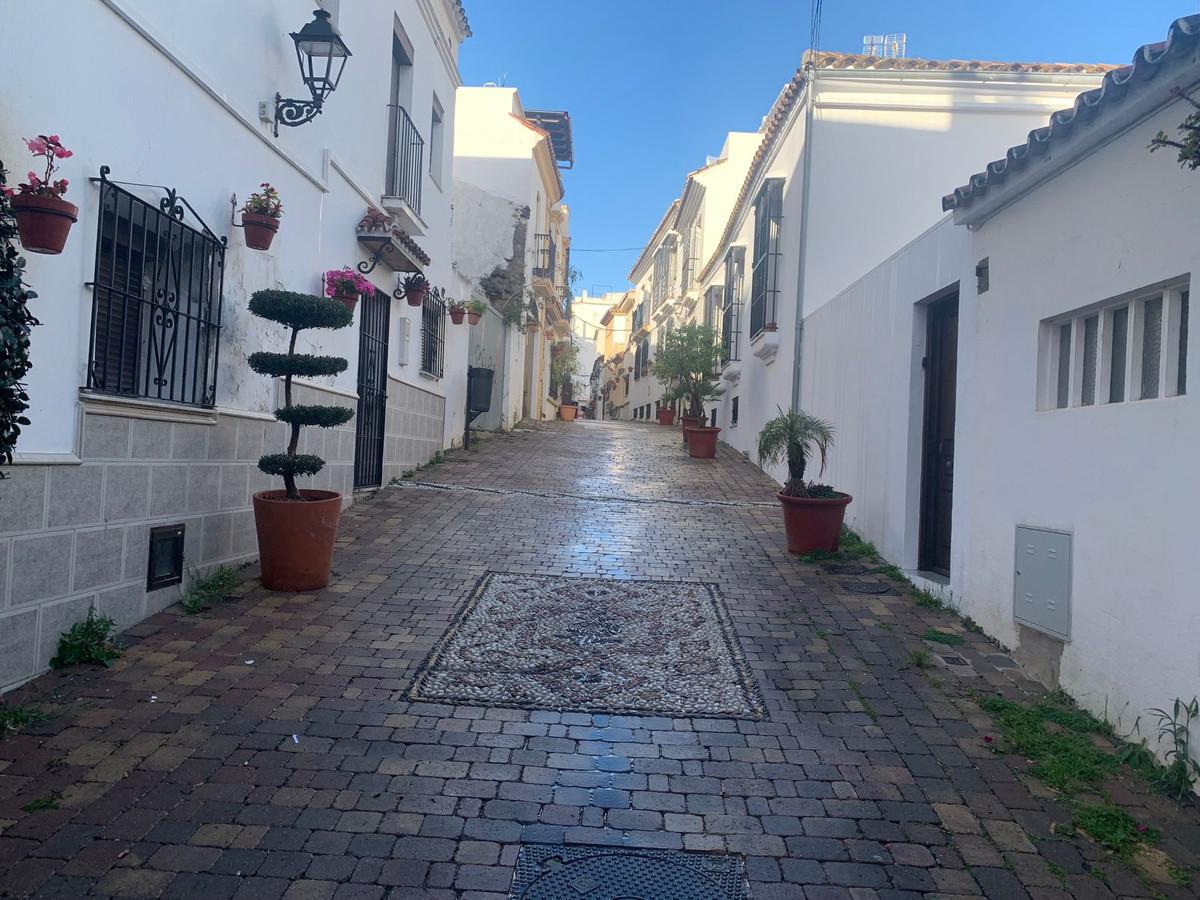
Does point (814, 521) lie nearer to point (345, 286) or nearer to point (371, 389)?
point (345, 286)

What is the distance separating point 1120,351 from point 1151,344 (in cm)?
25

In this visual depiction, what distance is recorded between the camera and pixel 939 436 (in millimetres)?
6832

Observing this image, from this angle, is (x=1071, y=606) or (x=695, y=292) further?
(x=695, y=292)

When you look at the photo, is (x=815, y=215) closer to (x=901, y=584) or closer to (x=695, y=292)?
(x=901, y=584)

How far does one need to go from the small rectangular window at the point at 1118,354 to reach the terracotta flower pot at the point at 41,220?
505 centimetres

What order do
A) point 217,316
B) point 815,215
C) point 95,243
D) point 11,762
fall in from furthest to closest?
point 815,215
point 217,316
point 95,243
point 11,762

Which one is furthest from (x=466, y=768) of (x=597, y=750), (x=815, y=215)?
(x=815, y=215)

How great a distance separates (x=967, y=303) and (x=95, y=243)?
18.0ft

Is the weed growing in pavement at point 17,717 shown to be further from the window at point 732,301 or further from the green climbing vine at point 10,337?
the window at point 732,301

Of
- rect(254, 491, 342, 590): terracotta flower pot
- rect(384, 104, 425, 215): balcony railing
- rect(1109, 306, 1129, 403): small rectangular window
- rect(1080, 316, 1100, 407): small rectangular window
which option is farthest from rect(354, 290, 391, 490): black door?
rect(1109, 306, 1129, 403): small rectangular window

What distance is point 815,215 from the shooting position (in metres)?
12.0

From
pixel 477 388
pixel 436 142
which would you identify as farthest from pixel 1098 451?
pixel 477 388

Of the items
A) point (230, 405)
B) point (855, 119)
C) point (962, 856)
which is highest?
point (855, 119)

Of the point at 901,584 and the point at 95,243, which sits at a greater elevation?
the point at 95,243
